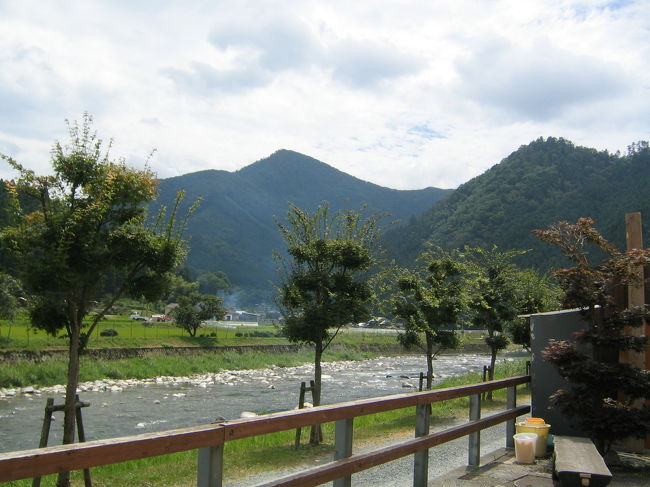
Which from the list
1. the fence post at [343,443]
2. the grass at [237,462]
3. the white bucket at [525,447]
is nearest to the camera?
the fence post at [343,443]

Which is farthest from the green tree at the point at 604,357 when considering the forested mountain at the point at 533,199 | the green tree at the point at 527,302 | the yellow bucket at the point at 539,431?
the forested mountain at the point at 533,199

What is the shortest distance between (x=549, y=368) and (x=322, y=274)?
6.69 m

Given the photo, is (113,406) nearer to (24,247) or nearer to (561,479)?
(24,247)

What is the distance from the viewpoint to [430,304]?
19703mm

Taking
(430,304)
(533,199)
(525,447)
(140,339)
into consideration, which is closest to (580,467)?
(525,447)

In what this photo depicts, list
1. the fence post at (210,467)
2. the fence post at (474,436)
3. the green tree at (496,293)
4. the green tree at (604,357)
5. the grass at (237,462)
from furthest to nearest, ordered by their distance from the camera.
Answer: the green tree at (496,293) < the grass at (237,462) < the fence post at (474,436) < the green tree at (604,357) < the fence post at (210,467)

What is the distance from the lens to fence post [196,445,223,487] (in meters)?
3.62

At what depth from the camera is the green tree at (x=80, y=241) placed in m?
9.39

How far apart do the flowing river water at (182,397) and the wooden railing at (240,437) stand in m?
10.7

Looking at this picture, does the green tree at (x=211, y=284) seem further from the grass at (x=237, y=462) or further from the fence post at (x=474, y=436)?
the fence post at (x=474, y=436)

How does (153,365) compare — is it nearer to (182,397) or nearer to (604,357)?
(182,397)

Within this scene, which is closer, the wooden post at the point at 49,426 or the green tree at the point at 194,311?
the wooden post at the point at 49,426

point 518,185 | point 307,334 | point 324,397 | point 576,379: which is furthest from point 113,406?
point 518,185

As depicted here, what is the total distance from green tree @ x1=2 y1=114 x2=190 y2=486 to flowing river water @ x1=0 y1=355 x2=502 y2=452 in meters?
6.61
